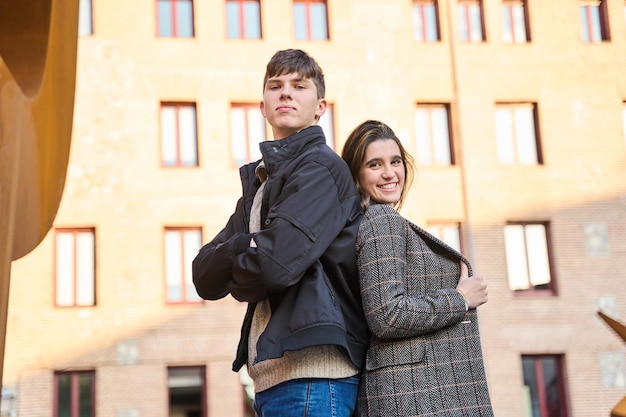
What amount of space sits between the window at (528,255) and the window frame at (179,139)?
7010mm

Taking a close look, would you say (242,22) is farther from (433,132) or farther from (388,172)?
(388,172)

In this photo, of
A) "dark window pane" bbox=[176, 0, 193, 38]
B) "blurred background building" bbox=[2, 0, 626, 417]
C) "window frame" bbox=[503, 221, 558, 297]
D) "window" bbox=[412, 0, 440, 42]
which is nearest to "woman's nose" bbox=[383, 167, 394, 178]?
"blurred background building" bbox=[2, 0, 626, 417]

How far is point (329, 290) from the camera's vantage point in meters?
3.46

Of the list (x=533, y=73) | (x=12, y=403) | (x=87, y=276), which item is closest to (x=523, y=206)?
(x=533, y=73)

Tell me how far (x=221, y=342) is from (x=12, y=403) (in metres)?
4.20

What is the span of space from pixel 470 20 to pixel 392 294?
2176 cm

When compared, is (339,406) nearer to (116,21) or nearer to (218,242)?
(218,242)

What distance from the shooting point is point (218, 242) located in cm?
384

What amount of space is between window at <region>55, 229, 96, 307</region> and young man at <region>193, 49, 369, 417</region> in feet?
60.7

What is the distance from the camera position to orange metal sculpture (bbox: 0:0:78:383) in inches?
112

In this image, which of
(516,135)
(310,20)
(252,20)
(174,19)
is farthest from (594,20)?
(174,19)

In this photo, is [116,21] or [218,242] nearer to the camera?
[218,242]

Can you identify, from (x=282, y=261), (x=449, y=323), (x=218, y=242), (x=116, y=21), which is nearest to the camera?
(x=282, y=261)

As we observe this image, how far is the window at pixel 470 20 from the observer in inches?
960
